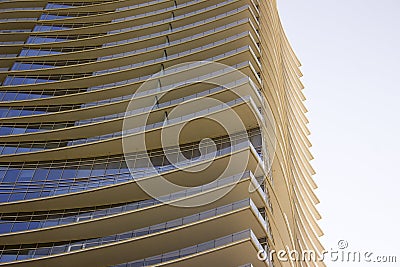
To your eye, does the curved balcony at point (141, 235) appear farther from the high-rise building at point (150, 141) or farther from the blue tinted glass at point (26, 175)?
the blue tinted glass at point (26, 175)

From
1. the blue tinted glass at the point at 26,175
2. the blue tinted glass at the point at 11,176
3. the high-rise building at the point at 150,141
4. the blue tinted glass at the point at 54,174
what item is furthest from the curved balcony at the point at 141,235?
the blue tinted glass at the point at 11,176

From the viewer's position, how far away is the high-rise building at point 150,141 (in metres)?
29.4

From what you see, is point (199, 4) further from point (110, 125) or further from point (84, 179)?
point (84, 179)

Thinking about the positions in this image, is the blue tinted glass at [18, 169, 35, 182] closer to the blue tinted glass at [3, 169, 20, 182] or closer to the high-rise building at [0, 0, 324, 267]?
the high-rise building at [0, 0, 324, 267]

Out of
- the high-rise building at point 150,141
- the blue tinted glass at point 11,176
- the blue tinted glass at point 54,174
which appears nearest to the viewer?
the high-rise building at point 150,141

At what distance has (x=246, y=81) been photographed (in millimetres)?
35625

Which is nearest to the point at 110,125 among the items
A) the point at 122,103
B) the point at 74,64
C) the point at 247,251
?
the point at 122,103

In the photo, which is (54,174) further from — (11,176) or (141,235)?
(141,235)

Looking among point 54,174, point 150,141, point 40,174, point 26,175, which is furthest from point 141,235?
point 26,175

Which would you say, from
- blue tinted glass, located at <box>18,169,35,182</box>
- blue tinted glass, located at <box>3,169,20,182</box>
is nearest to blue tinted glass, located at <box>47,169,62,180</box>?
blue tinted glass, located at <box>18,169,35,182</box>

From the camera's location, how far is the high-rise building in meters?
29.4

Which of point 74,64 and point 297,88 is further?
point 297,88

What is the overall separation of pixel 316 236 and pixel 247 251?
2429cm

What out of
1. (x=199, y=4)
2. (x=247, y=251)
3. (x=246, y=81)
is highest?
(x=199, y=4)
